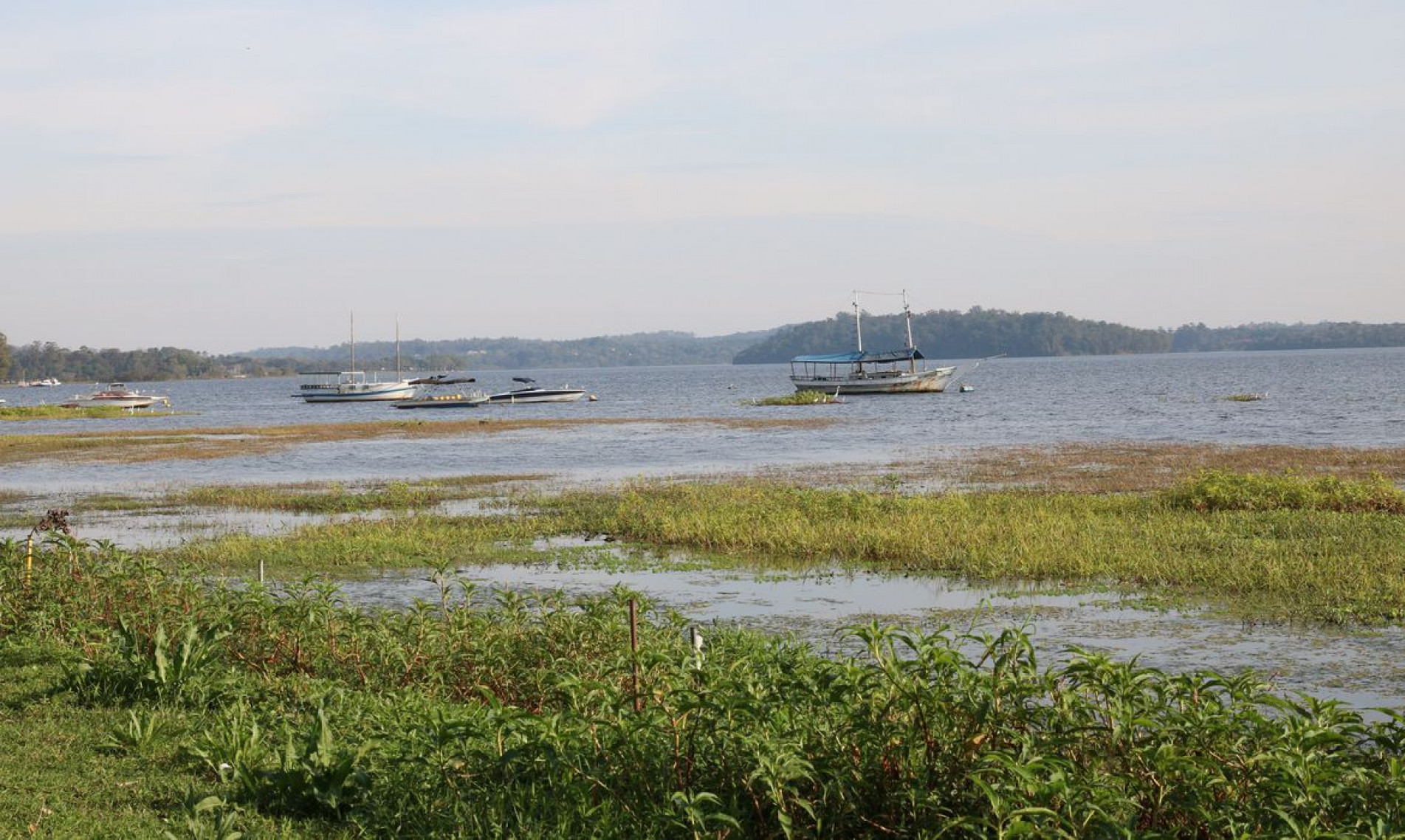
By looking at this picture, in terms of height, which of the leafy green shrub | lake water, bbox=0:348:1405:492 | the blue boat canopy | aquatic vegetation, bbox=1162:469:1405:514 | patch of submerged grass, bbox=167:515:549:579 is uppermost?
the blue boat canopy

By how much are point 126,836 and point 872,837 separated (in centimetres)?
389

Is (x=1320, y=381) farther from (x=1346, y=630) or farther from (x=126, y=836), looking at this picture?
(x=126, y=836)

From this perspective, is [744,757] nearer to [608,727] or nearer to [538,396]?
[608,727]

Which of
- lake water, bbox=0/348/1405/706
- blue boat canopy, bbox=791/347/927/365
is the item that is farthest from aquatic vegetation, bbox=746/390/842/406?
blue boat canopy, bbox=791/347/927/365

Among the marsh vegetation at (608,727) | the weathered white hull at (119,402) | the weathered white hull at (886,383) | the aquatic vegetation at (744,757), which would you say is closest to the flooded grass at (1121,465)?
the marsh vegetation at (608,727)

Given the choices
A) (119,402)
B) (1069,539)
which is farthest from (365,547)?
(119,402)

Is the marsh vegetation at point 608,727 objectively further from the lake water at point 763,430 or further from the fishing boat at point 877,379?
the fishing boat at point 877,379

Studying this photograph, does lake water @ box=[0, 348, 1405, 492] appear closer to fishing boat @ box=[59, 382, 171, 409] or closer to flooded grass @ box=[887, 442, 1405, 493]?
flooded grass @ box=[887, 442, 1405, 493]

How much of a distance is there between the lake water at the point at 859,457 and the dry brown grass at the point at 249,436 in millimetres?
2273

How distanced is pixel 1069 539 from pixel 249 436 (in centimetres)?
5251

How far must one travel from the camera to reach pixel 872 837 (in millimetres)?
6023

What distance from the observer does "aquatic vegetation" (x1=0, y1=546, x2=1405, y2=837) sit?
18.9ft

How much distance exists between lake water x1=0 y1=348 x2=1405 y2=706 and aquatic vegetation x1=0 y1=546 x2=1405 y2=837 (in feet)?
17.6

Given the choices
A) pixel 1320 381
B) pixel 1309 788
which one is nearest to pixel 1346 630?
pixel 1309 788
